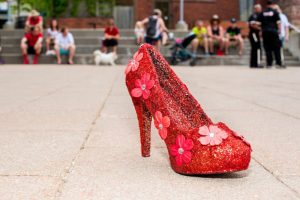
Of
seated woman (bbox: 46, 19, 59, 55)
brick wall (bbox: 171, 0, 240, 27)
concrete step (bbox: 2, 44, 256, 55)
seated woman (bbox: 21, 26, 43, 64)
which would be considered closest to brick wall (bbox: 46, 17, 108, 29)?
brick wall (bbox: 171, 0, 240, 27)

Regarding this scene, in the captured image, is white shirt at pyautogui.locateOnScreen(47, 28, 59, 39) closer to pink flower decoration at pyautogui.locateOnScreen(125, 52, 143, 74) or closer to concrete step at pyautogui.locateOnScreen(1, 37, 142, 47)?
concrete step at pyautogui.locateOnScreen(1, 37, 142, 47)

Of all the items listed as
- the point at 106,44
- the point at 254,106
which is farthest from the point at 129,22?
the point at 254,106

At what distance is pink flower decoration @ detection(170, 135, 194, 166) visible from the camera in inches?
103

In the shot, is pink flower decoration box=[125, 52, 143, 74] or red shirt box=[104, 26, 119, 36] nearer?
pink flower decoration box=[125, 52, 143, 74]

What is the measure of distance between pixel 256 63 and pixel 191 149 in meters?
15.0

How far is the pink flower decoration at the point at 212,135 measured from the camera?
2.56 meters

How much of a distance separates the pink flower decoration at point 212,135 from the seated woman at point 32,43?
17246 mm

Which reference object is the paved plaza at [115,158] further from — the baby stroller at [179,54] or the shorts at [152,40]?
the baby stroller at [179,54]

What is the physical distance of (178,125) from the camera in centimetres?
276

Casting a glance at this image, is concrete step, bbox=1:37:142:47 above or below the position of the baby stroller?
above

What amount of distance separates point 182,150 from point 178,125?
16 centimetres

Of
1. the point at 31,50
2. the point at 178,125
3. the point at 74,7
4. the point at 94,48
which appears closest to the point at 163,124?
the point at 178,125

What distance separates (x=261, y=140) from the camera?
3.68m

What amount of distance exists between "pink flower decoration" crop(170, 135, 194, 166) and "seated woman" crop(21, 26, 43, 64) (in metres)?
17.1
